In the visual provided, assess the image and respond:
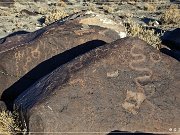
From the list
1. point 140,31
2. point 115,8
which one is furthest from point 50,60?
point 115,8

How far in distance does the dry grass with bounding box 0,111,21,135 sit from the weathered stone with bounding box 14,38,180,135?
29 centimetres

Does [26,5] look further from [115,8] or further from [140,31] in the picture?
[140,31]

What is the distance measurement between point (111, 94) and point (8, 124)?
1.48m

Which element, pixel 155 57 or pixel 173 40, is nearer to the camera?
pixel 155 57

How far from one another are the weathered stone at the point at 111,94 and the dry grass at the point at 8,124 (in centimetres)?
29

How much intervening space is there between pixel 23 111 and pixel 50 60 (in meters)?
1.83

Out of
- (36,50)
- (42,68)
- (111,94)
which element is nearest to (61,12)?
(36,50)

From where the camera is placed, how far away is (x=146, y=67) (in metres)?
5.52

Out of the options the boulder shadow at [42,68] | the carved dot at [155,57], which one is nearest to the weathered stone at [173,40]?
the boulder shadow at [42,68]

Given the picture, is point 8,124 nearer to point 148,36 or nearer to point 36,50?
point 36,50

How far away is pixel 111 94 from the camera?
5262 mm

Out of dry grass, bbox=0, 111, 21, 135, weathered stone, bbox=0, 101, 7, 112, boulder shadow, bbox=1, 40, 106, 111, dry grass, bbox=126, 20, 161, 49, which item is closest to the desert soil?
dry grass, bbox=126, 20, 161, 49

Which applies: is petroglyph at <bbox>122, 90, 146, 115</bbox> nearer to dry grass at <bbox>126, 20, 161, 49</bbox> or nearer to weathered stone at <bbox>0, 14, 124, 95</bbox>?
weathered stone at <bbox>0, 14, 124, 95</bbox>

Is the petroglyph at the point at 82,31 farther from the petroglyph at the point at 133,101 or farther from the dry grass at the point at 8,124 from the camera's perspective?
the petroglyph at the point at 133,101
